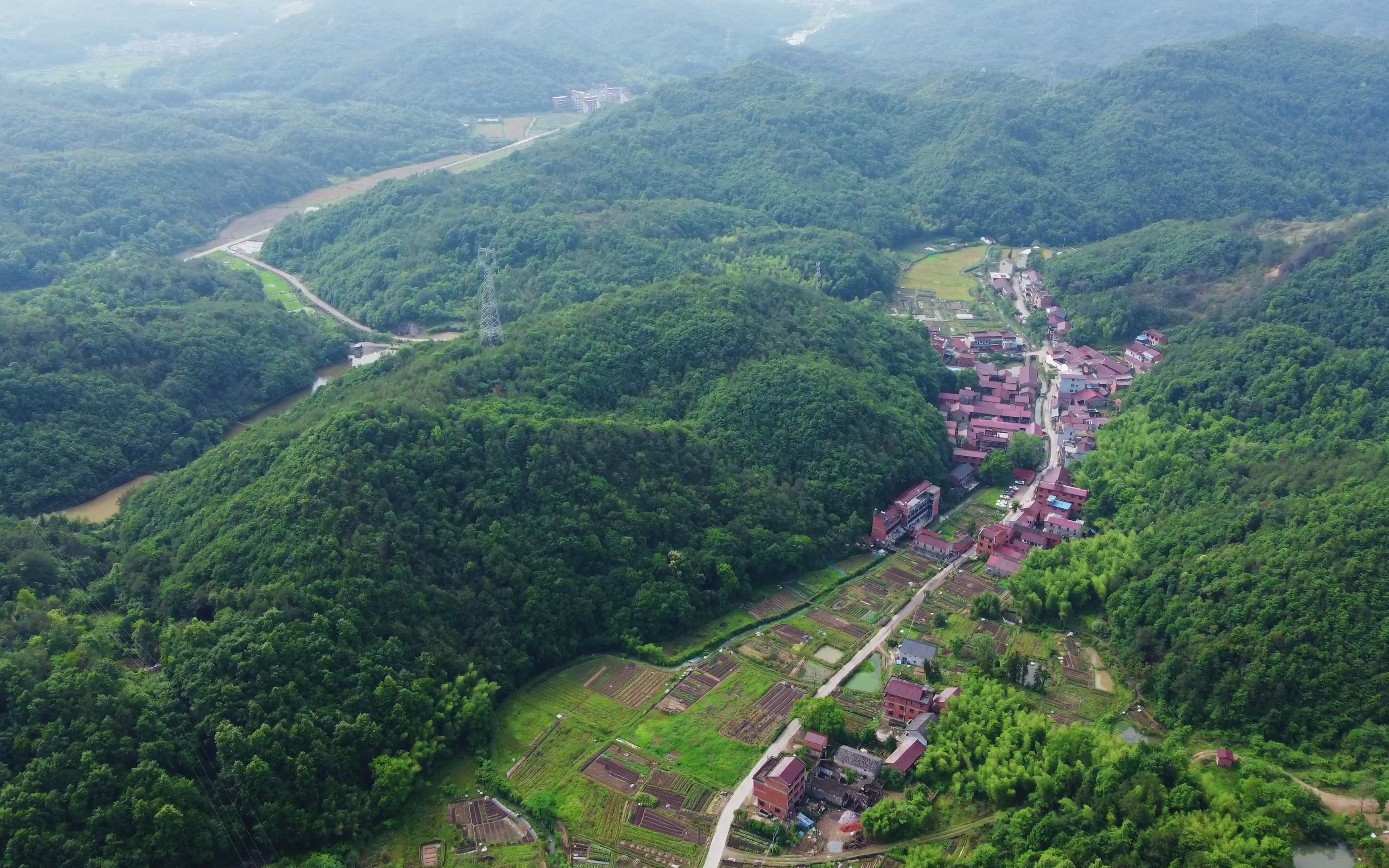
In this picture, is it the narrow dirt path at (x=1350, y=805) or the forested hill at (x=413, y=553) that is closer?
the narrow dirt path at (x=1350, y=805)

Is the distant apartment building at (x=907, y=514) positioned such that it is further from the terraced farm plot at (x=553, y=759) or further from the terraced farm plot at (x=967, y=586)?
the terraced farm plot at (x=553, y=759)

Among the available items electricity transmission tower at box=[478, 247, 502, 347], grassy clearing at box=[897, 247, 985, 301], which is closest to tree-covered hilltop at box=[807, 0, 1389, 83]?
grassy clearing at box=[897, 247, 985, 301]

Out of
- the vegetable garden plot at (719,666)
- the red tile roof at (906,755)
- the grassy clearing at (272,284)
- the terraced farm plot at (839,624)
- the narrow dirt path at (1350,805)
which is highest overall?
the grassy clearing at (272,284)

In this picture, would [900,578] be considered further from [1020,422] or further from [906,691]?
[1020,422]

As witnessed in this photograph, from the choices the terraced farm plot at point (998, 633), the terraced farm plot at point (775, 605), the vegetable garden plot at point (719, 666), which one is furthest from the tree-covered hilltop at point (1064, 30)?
the vegetable garden plot at point (719, 666)

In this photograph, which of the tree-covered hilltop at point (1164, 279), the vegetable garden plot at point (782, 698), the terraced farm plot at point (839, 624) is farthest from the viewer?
the tree-covered hilltop at point (1164, 279)

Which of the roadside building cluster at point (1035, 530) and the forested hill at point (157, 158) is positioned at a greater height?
the forested hill at point (157, 158)
